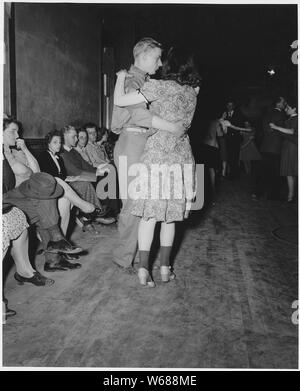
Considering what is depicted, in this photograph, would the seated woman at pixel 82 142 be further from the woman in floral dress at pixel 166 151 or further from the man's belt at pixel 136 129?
the woman in floral dress at pixel 166 151

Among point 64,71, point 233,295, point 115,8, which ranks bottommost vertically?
point 233,295

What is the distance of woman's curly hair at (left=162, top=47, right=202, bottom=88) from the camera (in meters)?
2.33

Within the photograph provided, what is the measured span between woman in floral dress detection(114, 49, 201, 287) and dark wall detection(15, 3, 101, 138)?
168 centimetres

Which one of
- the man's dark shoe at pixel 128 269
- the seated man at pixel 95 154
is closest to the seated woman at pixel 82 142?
the seated man at pixel 95 154

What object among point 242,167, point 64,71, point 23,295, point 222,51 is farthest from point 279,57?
point 23,295

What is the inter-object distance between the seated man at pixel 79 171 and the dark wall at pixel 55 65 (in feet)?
1.21

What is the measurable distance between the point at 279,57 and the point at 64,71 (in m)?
8.82

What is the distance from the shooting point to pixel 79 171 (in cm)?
387

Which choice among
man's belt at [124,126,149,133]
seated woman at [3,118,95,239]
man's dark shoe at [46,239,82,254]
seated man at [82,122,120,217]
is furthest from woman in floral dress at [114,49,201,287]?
seated man at [82,122,120,217]

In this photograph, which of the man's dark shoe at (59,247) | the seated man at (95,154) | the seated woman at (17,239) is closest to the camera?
the seated woman at (17,239)

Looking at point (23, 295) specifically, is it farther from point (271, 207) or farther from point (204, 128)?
point (204, 128)

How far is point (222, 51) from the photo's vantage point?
36.7 ft

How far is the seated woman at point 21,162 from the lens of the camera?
8.91 ft

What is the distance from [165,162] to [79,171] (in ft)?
5.54
